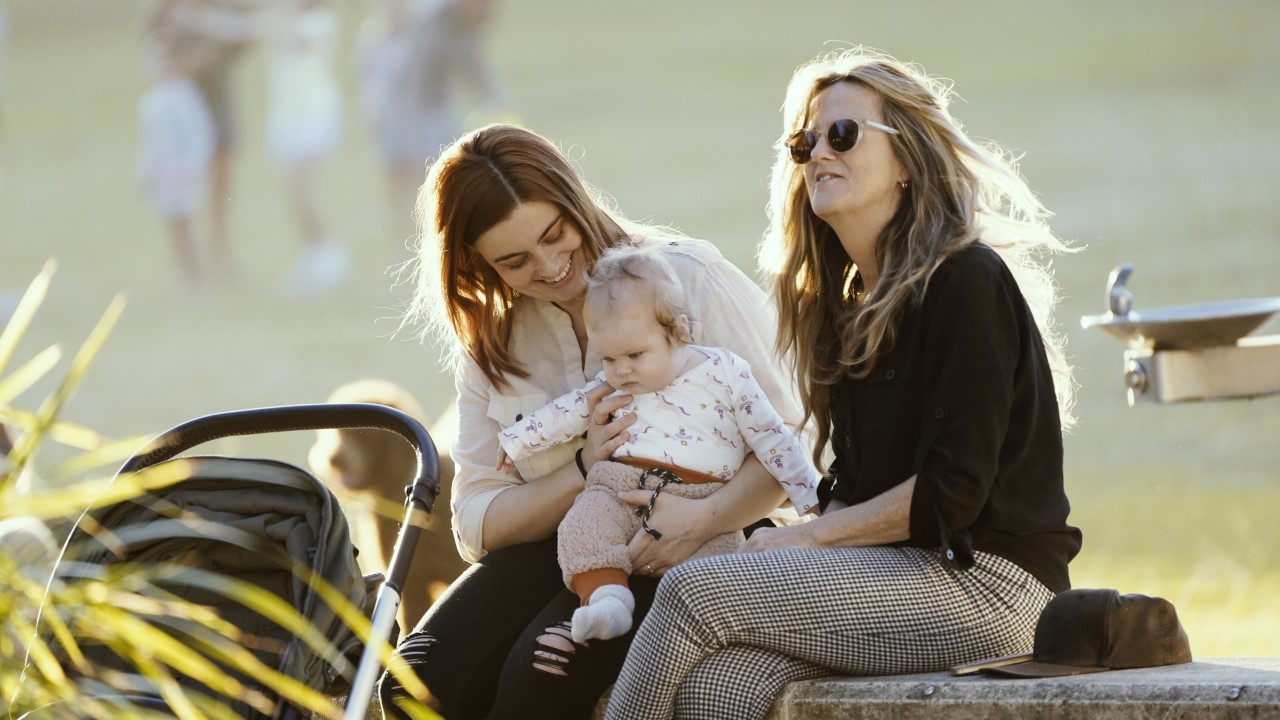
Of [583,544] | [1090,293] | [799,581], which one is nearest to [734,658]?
[799,581]

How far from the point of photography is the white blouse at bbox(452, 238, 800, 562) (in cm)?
338

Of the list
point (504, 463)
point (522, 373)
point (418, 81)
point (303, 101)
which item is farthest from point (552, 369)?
point (303, 101)

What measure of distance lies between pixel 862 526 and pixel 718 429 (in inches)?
20.4

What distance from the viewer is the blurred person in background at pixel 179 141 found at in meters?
15.3

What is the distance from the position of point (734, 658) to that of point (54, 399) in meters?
1.44

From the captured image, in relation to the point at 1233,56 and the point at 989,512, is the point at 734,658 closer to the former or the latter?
the point at 989,512

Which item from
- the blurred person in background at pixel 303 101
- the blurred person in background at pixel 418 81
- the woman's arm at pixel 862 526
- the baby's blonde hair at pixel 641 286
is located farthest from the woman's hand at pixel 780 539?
the blurred person in background at pixel 303 101

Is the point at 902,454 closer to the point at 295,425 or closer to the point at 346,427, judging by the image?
the point at 346,427

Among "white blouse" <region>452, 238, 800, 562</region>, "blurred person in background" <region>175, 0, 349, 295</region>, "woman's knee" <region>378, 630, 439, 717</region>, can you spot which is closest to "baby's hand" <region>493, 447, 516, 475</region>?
"white blouse" <region>452, 238, 800, 562</region>

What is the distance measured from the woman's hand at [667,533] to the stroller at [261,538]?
19.4 inches

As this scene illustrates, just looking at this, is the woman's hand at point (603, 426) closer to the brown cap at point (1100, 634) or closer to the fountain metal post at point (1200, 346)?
the brown cap at point (1100, 634)

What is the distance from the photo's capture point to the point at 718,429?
318 cm

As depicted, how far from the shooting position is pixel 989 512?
8.95 feet

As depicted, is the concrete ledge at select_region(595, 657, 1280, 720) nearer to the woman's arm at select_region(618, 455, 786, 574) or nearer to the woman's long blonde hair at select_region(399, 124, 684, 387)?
the woman's arm at select_region(618, 455, 786, 574)
